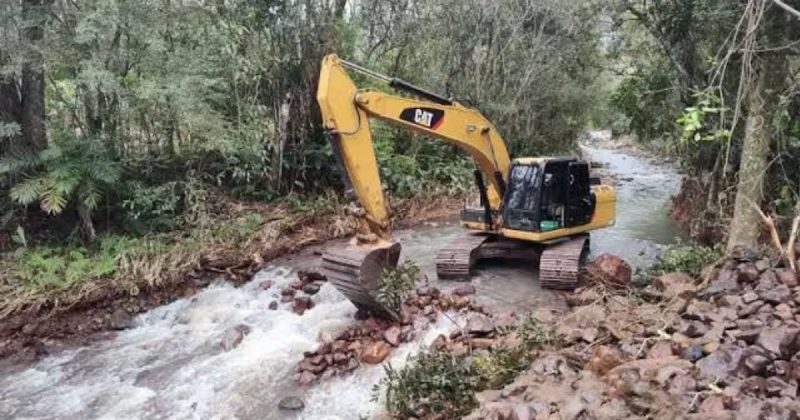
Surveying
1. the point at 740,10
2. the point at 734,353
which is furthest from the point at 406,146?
the point at 734,353

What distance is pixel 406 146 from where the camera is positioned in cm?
1430

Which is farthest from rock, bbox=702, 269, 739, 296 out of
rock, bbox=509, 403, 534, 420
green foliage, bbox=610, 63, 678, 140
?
green foliage, bbox=610, 63, 678, 140

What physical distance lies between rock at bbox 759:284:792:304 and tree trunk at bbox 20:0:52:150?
9.13 meters

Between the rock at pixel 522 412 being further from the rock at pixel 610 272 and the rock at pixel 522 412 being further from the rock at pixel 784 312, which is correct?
the rock at pixel 610 272

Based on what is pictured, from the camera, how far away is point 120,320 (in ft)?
26.2

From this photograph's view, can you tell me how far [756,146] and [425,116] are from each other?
3.64 metres

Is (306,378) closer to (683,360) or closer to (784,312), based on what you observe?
(683,360)

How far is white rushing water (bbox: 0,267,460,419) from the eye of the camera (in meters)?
5.95

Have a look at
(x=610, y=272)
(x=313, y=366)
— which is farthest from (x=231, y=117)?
(x=610, y=272)

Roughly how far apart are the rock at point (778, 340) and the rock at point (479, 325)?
2.60m

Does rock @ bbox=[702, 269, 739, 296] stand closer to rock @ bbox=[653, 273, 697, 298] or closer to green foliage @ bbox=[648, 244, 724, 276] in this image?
rock @ bbox=[653, 273, 697, 298]

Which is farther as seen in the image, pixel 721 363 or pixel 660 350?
pixel 660 350

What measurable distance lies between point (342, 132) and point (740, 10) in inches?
215

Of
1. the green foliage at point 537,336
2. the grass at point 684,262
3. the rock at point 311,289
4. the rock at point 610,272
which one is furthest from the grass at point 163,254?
the grass at point 684,262
